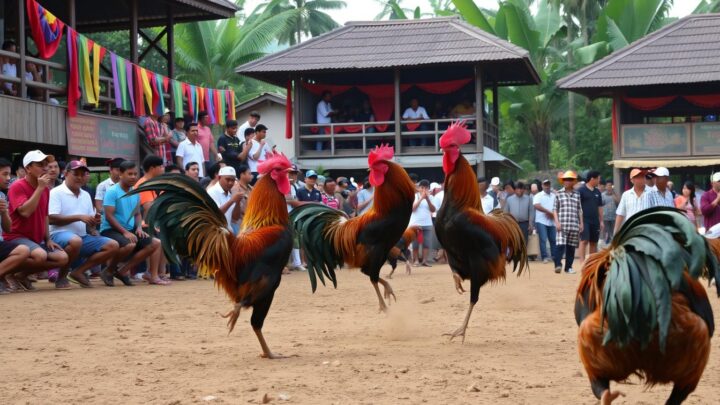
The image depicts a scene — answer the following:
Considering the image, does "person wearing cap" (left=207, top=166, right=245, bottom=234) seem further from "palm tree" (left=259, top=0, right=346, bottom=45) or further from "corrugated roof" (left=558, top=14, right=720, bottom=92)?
"palm tree" (left=259, top=0, right=346, bottom=45)

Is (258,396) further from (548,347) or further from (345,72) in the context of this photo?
(345,72)

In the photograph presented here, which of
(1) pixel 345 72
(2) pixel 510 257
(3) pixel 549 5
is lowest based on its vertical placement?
(2) pixel 510 257

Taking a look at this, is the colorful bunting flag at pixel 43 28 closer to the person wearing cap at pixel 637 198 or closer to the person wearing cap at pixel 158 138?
the person wearing cap at pixel 158 138

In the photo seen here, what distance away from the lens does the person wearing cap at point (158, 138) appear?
17.1m

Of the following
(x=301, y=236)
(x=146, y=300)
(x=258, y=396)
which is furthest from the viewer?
(x=146, y=300)

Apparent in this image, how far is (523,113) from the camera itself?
39781 millimetres

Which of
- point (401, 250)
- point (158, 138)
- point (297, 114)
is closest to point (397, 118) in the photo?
point (297, 114)

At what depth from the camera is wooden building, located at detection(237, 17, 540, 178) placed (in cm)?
2664

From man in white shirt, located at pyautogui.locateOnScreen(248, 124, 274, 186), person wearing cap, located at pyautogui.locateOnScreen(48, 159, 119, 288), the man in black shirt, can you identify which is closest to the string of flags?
man in white shirt, located at pyautogui.locateOnScreen(248, 124, 274, 186)

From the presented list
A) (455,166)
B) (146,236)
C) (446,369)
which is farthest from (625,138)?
(446,369)

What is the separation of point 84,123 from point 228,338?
1041 cm

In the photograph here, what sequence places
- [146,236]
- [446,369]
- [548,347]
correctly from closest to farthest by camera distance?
1. [446,369]
2. [548,347]
3. [146,236]

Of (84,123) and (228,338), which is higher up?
(84,123)

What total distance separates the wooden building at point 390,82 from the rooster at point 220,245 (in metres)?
19.2
